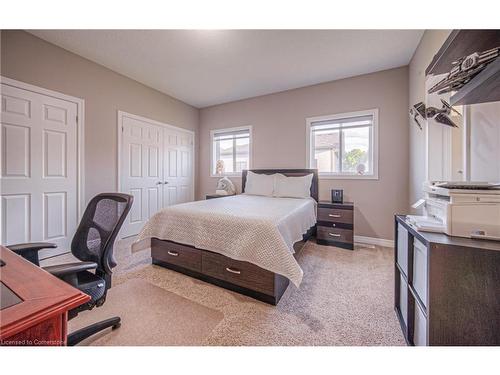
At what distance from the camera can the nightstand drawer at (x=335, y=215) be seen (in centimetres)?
290

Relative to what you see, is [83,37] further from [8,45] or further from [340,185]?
[340,185]

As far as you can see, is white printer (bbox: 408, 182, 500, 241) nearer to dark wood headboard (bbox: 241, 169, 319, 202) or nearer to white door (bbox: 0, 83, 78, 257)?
dark wood headboard (bbox: 241, 169, 319, 202)

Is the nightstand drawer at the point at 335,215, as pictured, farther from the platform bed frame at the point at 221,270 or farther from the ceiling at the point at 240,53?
the ceiling at the point at 240,53

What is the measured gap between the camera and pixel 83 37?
2.35 m

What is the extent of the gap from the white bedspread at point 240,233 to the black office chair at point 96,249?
77 cm

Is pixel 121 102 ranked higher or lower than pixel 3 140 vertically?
higher

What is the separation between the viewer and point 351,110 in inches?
129

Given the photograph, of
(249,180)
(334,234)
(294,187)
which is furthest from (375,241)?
(249,180)

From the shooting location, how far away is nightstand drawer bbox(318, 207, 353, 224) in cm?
290

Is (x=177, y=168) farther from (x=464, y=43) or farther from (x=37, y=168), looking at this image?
(x=464, y=43)

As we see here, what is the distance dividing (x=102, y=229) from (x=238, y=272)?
3.53 feet
